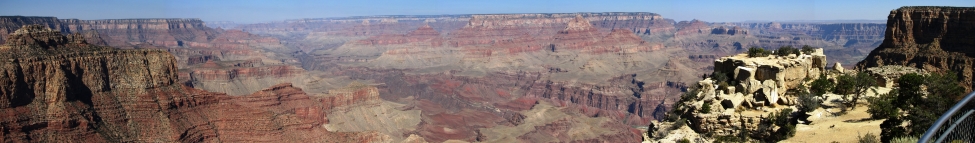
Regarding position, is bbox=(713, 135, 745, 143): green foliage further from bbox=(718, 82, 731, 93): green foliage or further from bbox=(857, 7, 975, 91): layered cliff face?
bbox=(857, 7, 975, 91): layered cliff face

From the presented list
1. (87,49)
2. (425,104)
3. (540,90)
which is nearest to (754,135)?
(87,49)

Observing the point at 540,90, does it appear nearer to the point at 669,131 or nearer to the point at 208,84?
the point at 208,84

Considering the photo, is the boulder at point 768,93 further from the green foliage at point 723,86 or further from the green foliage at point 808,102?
the green foliage at point 723,86

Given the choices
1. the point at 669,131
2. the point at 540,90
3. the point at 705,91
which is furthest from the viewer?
the point at 540,90

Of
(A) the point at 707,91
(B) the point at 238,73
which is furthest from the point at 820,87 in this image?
(B) the point at 238,73

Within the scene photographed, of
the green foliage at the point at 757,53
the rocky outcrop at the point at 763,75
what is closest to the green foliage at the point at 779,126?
the rocky outcrop at the point at 763,75

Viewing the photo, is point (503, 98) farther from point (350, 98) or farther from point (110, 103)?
point (110, 103)
